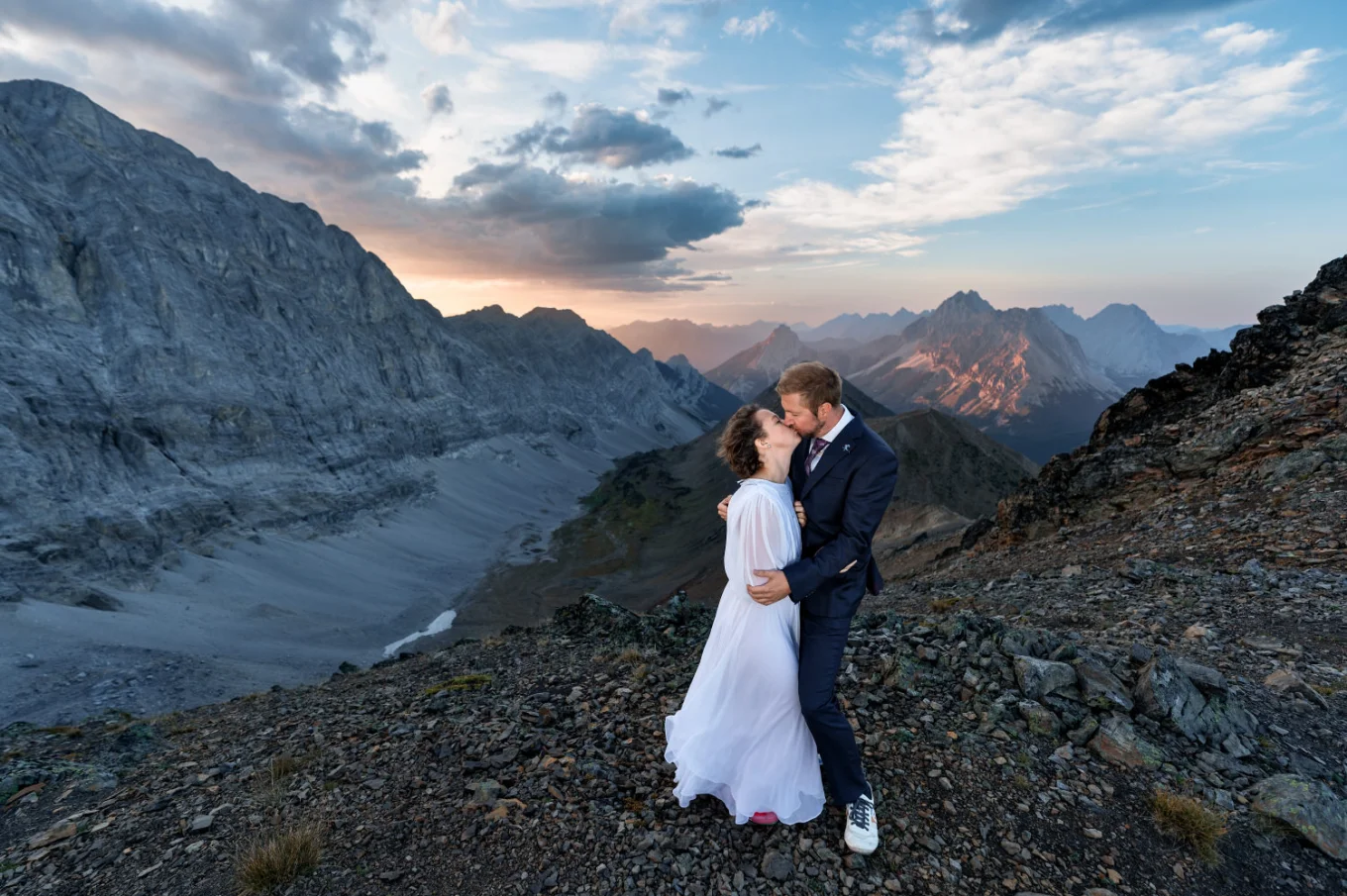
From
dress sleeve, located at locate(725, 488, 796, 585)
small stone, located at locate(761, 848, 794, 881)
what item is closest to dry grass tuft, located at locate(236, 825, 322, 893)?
small stone, located at locate(761, 848, 794, 881)

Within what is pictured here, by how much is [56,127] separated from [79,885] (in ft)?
457

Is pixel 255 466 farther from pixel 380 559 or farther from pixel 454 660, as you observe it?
pixel 454 660

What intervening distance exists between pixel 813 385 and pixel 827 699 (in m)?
2.60

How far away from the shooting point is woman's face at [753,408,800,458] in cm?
491

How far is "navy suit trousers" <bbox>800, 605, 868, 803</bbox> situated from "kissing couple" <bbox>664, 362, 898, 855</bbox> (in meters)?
0.01

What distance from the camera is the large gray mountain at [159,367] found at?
2586 inches

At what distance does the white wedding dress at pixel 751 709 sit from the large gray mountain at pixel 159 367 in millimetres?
77719

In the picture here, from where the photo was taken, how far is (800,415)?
16.0ft

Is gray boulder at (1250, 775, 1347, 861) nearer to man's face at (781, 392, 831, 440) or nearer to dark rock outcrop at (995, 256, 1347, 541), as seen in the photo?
man's face at (781, 392, 831, 440)

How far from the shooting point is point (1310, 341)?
18.4 meters

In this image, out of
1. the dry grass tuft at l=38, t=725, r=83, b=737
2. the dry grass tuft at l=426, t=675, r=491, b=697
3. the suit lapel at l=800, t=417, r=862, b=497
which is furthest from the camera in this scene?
the dry grass tuft at l=38, t=725, r=83, b=737

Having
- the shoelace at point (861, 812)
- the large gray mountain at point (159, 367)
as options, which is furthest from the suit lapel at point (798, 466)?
the large gray mountain at point (159, 367)

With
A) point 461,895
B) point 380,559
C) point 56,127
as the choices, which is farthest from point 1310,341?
point 56,127

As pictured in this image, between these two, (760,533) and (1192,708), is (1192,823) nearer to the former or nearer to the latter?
(1192,708)
